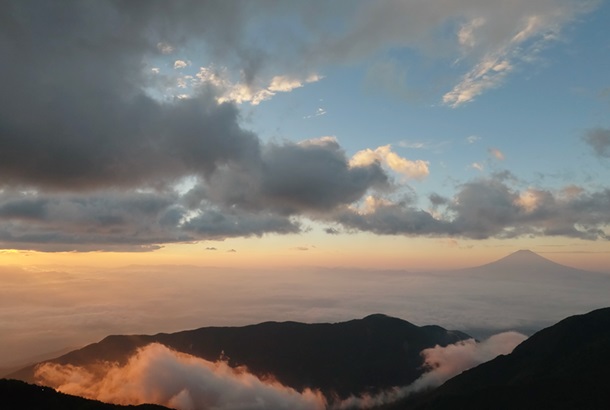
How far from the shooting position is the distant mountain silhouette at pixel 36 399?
9562cm

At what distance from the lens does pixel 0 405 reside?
92.3 metres

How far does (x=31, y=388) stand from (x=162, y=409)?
38465 mm

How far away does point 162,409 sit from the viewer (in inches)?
4860

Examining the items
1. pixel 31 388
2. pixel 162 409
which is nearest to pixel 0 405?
pixel 31 388

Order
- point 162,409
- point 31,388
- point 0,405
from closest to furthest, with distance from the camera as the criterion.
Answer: point 0,405 → point 31,388 → point 162,409

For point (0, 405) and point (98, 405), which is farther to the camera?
point (98, 405)

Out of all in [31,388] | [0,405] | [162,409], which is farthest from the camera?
[162,409]

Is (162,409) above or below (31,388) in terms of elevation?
below

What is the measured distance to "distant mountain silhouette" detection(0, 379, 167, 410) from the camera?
95.6 metres

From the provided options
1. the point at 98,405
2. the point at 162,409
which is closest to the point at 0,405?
the point at 98,405

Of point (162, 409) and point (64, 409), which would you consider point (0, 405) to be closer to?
point (64, 409)

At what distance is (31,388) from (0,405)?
11.3 meters

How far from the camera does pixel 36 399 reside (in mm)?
99500

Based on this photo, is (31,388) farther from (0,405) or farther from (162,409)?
(162,409)
